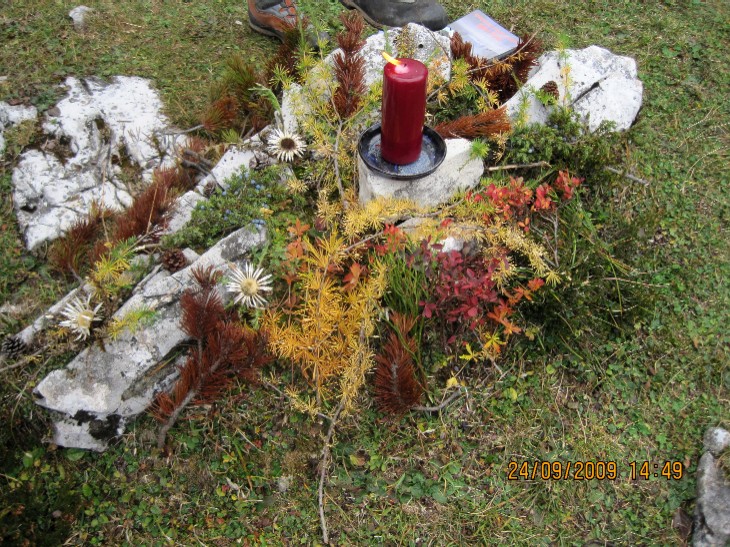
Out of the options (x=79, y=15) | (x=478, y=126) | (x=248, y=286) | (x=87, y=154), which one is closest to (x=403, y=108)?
(x=478, y=126)

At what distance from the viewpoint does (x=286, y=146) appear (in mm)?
3150

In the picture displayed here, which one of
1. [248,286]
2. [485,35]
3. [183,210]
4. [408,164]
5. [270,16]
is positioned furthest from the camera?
[270,16]

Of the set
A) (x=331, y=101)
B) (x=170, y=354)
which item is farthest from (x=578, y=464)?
(x=331, y=101)

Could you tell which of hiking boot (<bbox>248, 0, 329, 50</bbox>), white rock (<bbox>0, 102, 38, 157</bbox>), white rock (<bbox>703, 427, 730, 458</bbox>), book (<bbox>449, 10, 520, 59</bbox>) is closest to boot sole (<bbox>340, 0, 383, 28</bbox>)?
hiking boot (<bbox>248, 0, 329, 50</bbox>)

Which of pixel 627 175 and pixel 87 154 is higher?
pixel 627 175

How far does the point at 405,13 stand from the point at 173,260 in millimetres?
2783

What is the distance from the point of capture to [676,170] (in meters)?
3.62

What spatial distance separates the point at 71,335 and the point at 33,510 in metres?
0.76

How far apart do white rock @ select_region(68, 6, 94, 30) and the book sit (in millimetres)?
2838

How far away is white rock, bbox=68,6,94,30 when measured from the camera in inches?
169

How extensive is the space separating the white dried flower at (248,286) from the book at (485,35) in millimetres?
2308

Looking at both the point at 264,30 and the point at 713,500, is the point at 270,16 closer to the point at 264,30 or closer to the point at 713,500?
the point at 264,30
